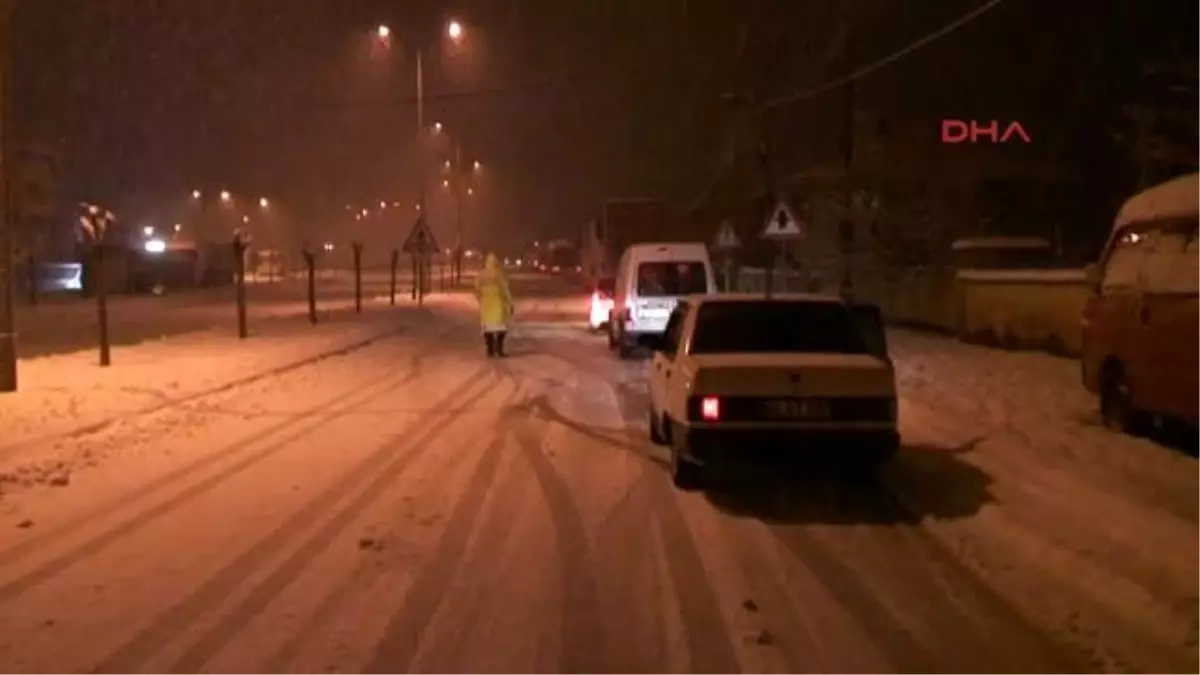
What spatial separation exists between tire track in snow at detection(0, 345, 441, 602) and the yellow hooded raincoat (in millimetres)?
7793

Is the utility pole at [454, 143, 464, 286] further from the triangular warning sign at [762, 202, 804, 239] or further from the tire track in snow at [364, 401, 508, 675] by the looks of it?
the tire track in snow at [364, 401, 508, 675]

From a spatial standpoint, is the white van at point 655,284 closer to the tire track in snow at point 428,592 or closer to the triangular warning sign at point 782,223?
the triangular warning sign at point 782,223

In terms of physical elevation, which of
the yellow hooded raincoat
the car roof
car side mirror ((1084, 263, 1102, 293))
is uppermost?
car side mirror ((1084, 263, 1102, 293))

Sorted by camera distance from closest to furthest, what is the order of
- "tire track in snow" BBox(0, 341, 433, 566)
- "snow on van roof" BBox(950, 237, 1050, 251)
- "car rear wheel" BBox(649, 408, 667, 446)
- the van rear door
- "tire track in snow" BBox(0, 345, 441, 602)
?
"tire track in snow" BBox(0, 345, 441, 602) → "tire track in snow" BBox(0, 341, 433, 566) → the van rear door → "car rear wheel" BBox(649, 408, 667, 446) → "snow on van roof" BBox(950, 237, 1050, 251)

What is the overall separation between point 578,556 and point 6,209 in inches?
479

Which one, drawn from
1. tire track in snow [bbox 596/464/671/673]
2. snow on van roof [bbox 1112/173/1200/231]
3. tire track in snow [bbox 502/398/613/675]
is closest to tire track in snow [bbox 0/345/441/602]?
tire track in snow [bbox 502/398/613/675]

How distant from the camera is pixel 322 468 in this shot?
1332 cm

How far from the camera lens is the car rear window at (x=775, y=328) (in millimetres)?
12164

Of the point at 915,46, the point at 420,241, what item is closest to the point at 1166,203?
the point at 915,46

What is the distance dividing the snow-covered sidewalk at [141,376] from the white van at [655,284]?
5.63 m

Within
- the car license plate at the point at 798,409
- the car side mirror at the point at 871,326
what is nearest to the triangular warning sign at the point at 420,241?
the car side mirror at the point at 871,326

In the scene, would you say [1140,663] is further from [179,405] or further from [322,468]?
[179,405]

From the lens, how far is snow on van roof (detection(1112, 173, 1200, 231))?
1385 centimetres

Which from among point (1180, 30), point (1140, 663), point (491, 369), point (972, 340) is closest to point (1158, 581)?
point (1140, 663)
